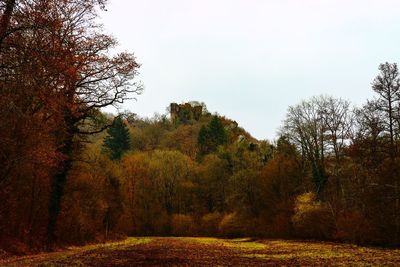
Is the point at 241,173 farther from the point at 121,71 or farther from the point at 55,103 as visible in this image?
the point at 55,103

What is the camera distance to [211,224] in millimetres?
74062

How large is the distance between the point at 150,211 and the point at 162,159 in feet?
34.9

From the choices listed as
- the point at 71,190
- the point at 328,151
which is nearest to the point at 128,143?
the point at 328,151

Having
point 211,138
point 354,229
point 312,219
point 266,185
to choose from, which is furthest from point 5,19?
point 211,138

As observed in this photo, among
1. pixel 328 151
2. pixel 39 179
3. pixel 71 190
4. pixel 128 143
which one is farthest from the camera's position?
pixel 128 143

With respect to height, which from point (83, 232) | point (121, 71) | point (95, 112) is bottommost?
point (83, 232)

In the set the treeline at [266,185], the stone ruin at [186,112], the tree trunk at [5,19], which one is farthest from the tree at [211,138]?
the tree trunk at [5,19]

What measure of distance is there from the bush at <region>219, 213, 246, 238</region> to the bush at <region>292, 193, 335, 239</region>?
13982mm

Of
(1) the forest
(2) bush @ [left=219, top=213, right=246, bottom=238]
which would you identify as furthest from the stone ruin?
(2) bush @ [left=219, top=213, right=246, bottom=238]

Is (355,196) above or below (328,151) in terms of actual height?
below

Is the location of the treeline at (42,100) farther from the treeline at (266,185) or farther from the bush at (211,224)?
the bush at (211,224)

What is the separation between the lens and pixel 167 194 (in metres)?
83.4

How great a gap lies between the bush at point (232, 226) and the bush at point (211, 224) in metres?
3.14

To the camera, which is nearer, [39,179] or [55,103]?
[55,103]
